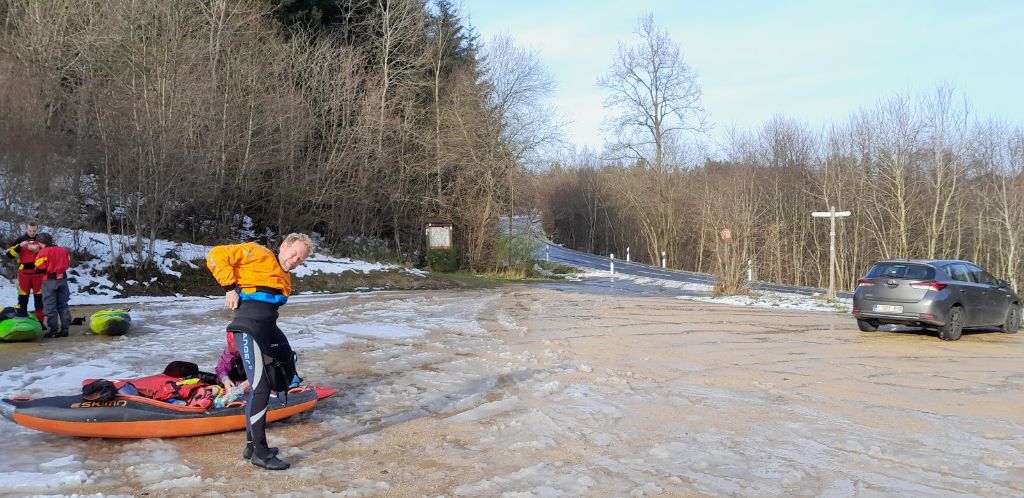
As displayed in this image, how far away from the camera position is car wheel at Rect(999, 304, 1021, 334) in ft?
48.9

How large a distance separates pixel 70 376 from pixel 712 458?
7156mm

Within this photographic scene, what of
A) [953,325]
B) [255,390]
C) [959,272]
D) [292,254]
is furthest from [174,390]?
[959,272]

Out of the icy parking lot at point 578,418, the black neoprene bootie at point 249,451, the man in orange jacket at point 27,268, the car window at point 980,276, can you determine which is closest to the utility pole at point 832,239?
the car window at point 980,276

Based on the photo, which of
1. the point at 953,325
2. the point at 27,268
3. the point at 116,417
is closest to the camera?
the point at 116,417

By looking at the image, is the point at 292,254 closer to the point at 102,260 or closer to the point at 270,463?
the point at 270,463

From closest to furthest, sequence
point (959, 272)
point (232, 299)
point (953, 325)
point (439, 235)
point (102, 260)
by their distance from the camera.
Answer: point (232, 299)
point (953, 325)
point (959, 272)
point (102, 260)
point (439, 235)

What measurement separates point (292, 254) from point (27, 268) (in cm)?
879

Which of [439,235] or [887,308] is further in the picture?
[439,235]

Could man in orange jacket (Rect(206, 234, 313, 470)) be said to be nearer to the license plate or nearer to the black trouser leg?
the black trouser leg

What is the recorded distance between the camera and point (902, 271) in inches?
541

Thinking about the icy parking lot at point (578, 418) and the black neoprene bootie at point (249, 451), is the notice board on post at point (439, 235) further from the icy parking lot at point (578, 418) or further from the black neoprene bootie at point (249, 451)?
the black neoprene bootie at point (249, 451)

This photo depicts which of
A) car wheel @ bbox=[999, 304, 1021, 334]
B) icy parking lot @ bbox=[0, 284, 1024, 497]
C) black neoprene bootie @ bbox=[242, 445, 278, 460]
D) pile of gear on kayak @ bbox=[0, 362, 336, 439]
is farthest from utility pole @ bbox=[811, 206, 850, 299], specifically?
black neoprene bootie @ bbox=[242, 445, 278, 460]

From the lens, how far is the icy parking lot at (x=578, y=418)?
16.6 ft

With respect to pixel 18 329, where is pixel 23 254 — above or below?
above
